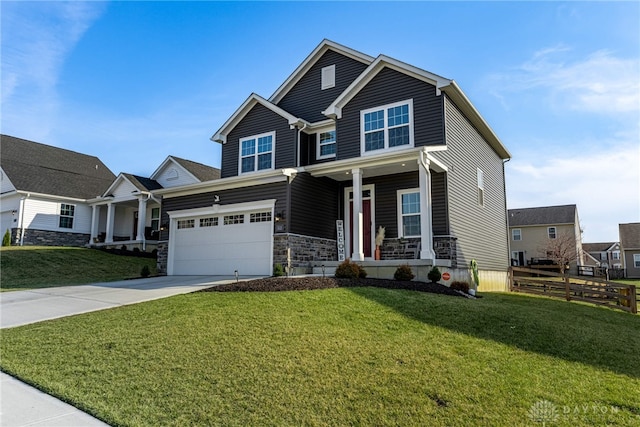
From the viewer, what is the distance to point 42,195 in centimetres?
2389

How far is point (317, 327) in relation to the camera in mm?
6418

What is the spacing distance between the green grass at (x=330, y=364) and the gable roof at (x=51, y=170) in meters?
21.0

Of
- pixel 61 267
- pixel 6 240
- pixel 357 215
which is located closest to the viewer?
pixel 357 215

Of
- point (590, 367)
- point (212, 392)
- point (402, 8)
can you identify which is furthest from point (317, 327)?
point (402, 8)

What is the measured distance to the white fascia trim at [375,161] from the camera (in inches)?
483

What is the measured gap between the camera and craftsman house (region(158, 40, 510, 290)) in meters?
13.3

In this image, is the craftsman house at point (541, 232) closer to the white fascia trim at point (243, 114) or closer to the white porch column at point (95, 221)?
the white fascia trim at point (243, 114)

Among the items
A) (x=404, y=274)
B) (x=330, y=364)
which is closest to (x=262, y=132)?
(x=404, y=274)

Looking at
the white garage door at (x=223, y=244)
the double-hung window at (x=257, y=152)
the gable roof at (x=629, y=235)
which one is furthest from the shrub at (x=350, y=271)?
the gable roof at (x=629, y=235)

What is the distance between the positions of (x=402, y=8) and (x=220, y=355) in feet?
33.8

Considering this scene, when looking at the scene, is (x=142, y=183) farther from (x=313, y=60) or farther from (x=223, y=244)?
(x=313, y=60)

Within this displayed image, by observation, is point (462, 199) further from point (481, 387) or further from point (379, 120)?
point (481, 387)

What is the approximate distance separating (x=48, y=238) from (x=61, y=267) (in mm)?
8202

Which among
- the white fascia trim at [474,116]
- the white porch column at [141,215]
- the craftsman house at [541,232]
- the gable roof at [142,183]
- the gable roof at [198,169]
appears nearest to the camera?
the white fascia trim at [474,116]
